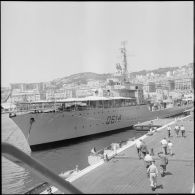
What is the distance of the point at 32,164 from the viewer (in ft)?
4.51

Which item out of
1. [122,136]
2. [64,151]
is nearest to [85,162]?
[64,151]

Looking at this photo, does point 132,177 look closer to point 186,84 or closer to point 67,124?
point 67,124

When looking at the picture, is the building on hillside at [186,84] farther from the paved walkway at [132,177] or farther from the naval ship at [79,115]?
the naval ship at [79,115]

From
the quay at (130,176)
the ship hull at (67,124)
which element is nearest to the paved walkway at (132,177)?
the quay at (130,176)

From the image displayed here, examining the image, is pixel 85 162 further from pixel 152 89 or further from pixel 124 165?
pixel 152 89

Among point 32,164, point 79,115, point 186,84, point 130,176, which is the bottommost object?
point 130,176

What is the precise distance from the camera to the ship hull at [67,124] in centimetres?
2388

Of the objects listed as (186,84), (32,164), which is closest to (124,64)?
(186,84)

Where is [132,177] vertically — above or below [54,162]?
above

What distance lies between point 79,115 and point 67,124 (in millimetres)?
1532

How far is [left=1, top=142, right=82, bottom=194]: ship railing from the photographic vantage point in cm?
128

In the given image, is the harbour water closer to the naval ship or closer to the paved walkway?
the naval ship

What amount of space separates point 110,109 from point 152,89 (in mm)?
46948

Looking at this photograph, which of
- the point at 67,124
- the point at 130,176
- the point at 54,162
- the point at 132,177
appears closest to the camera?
the point at 132,177
